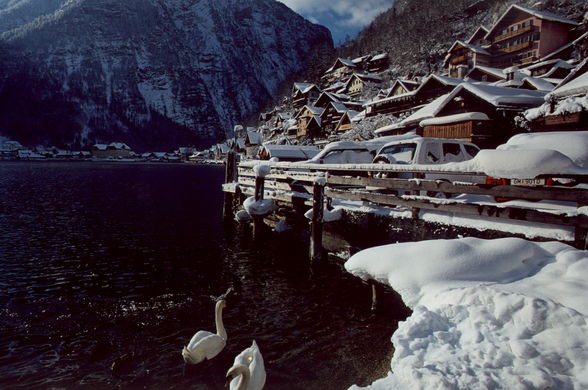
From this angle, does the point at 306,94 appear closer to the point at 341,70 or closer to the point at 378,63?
the point at 341,70

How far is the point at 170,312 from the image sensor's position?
813 centimetres

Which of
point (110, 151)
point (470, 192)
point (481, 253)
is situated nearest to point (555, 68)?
point (470, 192)

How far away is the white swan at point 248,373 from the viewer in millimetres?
4434

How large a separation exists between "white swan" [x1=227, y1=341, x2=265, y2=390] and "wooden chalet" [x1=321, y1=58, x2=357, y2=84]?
98.2m

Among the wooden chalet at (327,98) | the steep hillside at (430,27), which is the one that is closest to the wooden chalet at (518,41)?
the steep hillside at (430,27)

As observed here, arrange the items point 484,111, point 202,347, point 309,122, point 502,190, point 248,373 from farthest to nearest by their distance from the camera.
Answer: point 309,122 < point 484,111 < point 502,190 < point 202,347 < point 248,373

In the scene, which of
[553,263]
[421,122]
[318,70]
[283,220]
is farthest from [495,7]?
[553,263]

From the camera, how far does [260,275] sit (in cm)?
1095

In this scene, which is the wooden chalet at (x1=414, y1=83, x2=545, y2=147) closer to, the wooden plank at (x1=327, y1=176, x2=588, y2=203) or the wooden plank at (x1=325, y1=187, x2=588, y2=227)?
the wooden plank at (x1=327, y1=176, x2=588, y2=203)

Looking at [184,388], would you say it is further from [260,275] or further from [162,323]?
[260,275]

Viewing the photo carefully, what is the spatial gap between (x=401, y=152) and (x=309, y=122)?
54.3 metres

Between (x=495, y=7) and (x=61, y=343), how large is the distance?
101604 millimetres

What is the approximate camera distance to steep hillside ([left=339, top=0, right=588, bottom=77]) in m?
72.0

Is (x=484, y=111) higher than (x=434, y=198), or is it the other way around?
(x=484, y=111)
